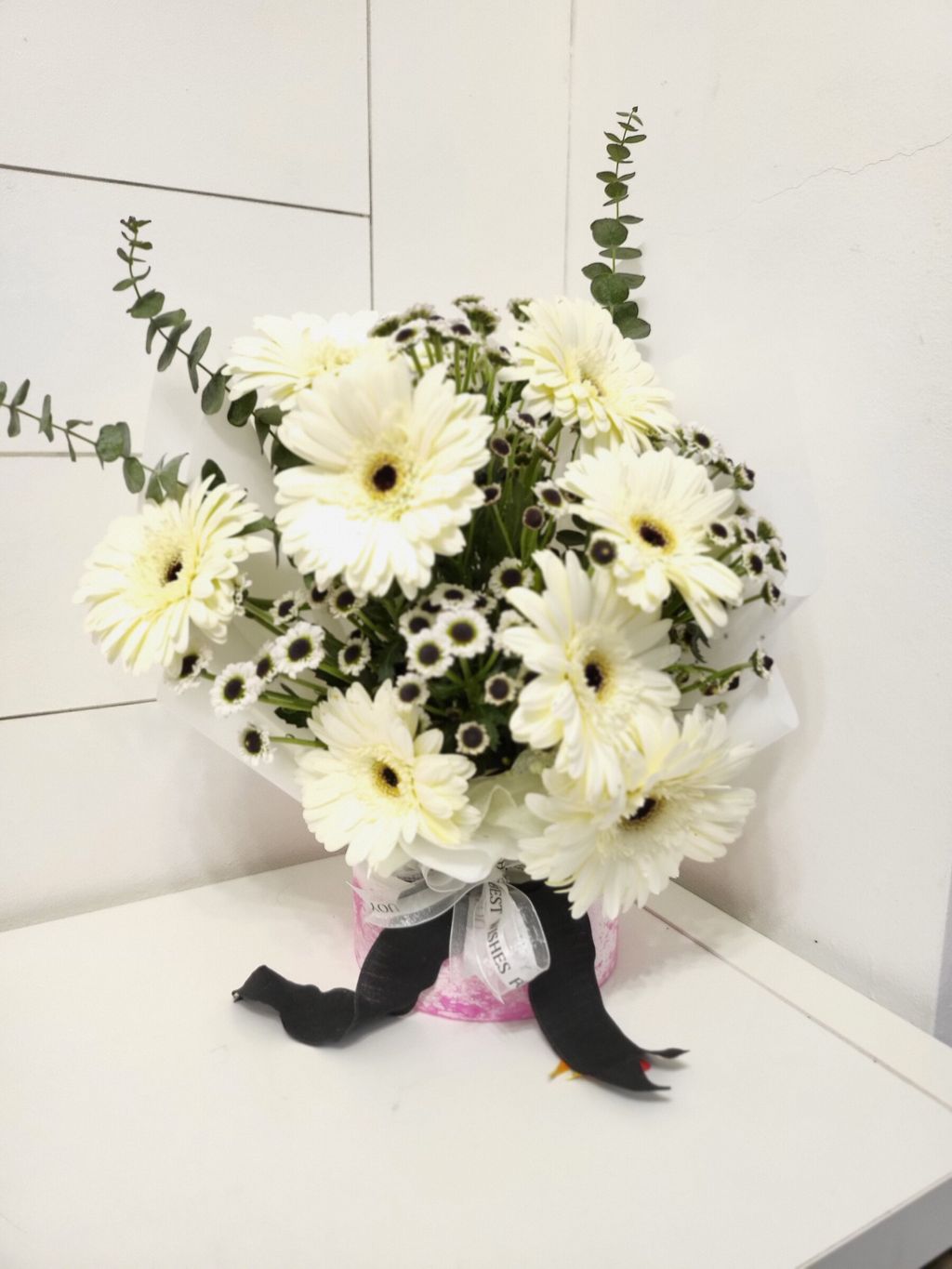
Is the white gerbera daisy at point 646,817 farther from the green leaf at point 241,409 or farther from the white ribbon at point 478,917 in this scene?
the green leaf at point 241,409

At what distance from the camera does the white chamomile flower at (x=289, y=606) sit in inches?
22.7

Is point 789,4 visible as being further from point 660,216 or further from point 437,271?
point 437,271

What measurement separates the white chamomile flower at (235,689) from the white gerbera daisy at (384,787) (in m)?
0.05

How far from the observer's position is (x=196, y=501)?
582 mm

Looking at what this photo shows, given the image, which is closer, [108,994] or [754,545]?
[754,545]

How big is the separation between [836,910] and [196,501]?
1.93 ft

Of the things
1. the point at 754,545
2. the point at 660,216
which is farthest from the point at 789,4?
the point at 754,545

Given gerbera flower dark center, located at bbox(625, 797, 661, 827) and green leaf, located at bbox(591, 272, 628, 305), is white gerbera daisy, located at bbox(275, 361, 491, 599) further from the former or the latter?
green leaf, located at bbox(591, 272, 628, 305)

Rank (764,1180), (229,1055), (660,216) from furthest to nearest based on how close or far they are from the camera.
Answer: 1. (660,216)
2. (229,1055)
3. (764,1180)

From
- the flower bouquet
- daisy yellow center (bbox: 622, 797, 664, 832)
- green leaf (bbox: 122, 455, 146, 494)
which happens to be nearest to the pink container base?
the flower bouquet

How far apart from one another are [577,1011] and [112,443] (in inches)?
20.4

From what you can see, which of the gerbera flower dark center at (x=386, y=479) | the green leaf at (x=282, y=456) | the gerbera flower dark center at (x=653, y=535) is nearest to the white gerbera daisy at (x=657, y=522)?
the gerbera flower dark center at (x=653, y=535)

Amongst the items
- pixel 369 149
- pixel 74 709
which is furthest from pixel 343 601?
pixel 369 149

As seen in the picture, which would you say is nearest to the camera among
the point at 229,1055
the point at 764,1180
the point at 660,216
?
the point at 764,1180
